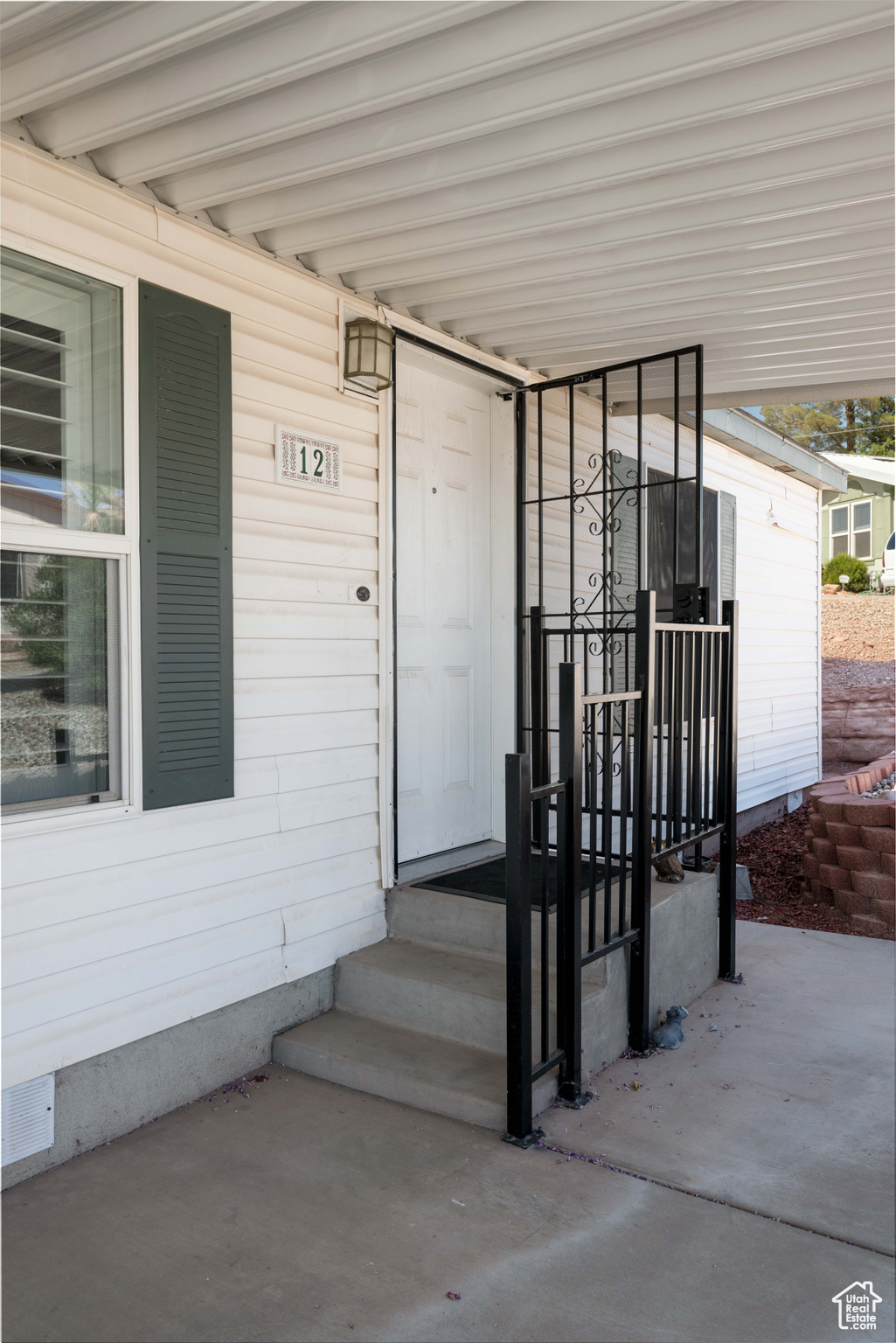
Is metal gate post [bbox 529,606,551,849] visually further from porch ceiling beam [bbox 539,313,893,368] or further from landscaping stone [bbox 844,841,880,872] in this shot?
landscaping stone [bbox 844,841,880,872]

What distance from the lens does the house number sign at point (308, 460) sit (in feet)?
10.1

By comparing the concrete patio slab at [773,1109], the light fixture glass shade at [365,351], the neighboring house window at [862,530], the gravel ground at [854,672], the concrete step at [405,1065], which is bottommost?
the concrete patio slab at [773,1109]

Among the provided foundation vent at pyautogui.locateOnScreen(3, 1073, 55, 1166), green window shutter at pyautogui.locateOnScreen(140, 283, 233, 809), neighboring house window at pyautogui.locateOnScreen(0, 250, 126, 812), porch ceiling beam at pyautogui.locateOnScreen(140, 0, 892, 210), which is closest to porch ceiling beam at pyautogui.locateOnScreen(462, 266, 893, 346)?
porch ceiling beam at pyautogui.locateOnScreen(140, 0, 892, 210)

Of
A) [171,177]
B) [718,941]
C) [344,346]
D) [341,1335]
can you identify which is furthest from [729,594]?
[341,1335]

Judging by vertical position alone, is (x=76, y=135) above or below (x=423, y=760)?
above

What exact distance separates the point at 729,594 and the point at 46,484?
5761 mm

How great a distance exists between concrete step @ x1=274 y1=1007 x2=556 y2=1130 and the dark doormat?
0.58m

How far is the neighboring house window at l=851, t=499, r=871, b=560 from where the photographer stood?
1817 centimetres

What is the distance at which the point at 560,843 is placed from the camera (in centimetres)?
272

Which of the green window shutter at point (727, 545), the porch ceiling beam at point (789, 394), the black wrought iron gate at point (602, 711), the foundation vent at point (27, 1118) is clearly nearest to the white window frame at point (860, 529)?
the green window shutter at point (727, 545)

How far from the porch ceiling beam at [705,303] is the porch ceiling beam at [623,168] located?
821mm

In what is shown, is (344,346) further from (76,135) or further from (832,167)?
(832,167)

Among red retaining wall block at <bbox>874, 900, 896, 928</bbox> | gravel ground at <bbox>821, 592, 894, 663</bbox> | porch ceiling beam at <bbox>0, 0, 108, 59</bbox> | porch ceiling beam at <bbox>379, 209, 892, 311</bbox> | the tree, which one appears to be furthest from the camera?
the tree

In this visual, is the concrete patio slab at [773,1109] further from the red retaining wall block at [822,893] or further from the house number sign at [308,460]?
the house number sign at [308,460]
